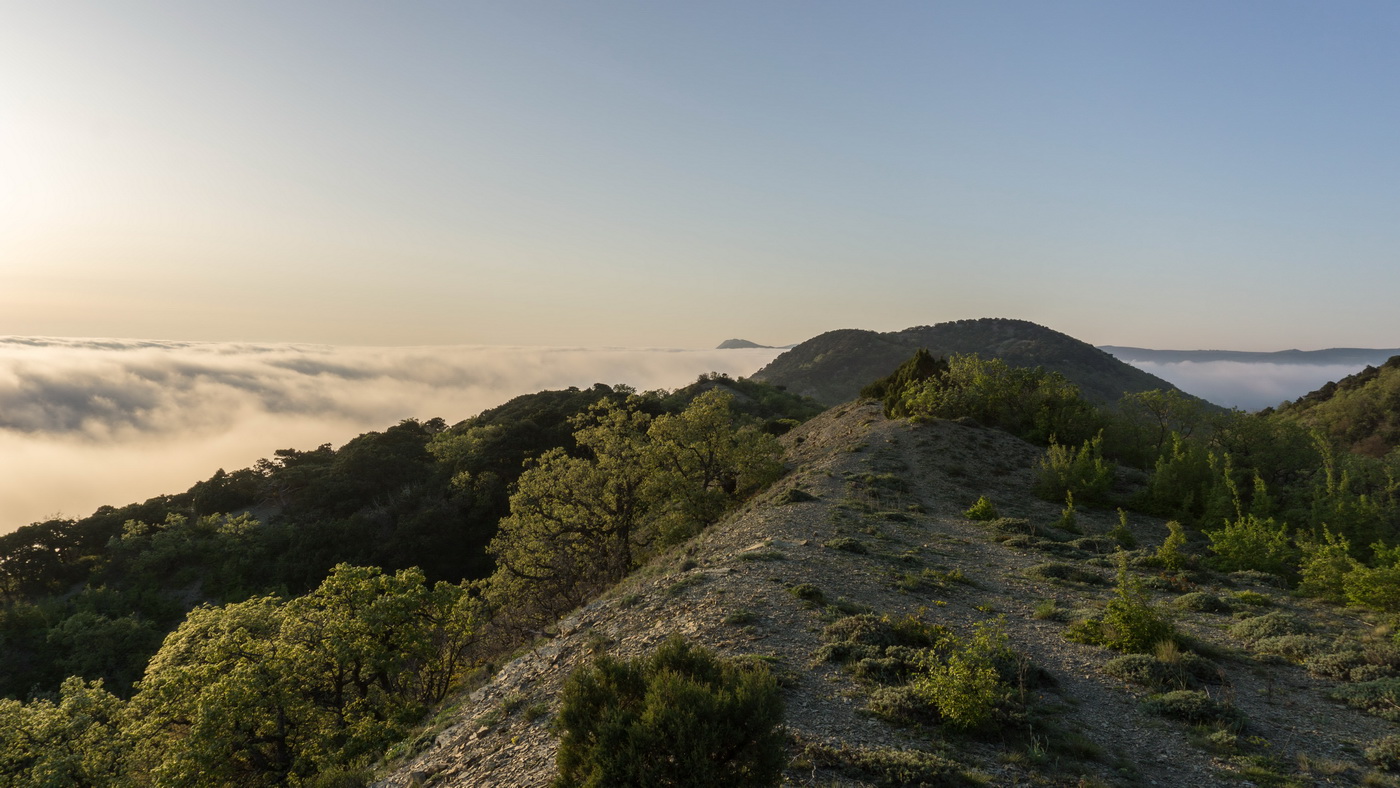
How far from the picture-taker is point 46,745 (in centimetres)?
1644

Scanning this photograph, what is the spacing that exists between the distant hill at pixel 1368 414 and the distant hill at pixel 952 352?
67.2 m

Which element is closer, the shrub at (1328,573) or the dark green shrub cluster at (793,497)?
the shrub at (1328,573)

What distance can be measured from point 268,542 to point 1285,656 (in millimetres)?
56242

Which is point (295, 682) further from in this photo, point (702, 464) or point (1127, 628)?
point (1127, 628)

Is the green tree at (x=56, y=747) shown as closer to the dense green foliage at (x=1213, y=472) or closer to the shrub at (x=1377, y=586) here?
the dense green foliage at (x=1213, y=472)

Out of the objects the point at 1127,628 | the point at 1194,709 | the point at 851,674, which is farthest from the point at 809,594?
the point at 1194,709

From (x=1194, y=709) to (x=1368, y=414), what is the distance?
256 ft

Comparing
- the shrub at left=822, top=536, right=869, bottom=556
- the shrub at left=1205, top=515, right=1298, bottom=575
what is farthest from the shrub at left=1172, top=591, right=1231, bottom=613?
the shrub at left=822, top=536, right=869, bottom=556

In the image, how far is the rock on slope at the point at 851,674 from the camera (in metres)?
8.37

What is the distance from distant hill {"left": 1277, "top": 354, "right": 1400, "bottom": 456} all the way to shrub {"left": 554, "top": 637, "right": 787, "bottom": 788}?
7241 cm

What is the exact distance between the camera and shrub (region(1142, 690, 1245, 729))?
947 centimetres

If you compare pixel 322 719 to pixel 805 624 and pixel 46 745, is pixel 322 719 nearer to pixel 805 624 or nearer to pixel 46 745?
pixel 46 745

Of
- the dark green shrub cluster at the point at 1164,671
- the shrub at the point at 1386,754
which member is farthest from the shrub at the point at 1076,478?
the shrub at the point at 1386,754

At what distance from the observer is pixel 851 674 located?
34.9ft
